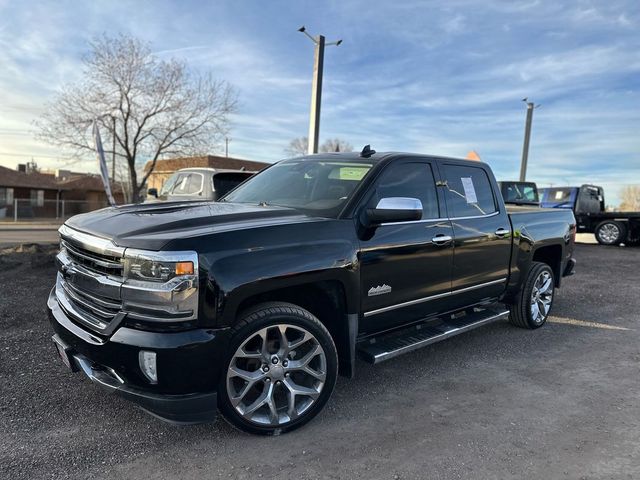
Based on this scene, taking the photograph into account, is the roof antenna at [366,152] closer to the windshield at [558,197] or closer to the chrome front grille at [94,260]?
the chrome front grille at [94,260]

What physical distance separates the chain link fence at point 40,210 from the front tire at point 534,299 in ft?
108

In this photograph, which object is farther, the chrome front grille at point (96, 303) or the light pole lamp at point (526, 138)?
the light pole lamp at point (526, 138)

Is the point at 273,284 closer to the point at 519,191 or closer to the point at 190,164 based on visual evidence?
the point at 519,191

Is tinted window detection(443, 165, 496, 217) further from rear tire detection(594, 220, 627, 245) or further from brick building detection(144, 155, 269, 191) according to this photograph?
brick building detection(144, 155, 269, 191)

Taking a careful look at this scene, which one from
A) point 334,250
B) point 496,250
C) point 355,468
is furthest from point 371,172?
point 355,468

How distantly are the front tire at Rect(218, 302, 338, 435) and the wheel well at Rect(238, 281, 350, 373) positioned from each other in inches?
6.1

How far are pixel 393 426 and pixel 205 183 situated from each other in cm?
781

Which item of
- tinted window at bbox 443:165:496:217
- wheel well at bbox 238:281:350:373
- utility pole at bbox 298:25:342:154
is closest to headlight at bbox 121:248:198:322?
wheel well at bbox 238:281:350:373

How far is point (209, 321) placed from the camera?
2662mm

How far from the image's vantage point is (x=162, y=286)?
2.57 metres

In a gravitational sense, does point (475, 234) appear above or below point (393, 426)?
above

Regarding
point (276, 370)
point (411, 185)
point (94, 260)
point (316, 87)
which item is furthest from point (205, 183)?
point (276, 370)

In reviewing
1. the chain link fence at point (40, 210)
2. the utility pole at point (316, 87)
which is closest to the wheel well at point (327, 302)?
the utility pole at point (316, 87)

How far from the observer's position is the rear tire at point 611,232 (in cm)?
1630
